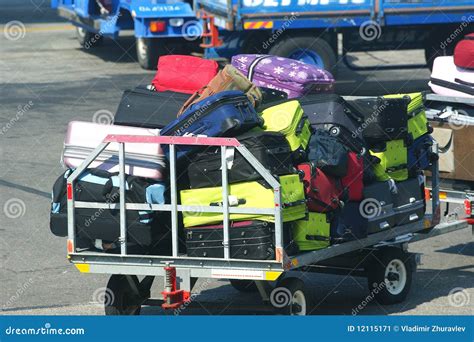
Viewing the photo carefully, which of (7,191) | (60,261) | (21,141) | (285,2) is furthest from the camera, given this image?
(285,2)

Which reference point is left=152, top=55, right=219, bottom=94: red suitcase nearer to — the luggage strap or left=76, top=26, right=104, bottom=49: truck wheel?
the luggage strap

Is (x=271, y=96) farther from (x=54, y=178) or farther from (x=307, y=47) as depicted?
(x=307, y=47)

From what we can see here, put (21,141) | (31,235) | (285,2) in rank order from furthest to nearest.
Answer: (285,2) → (21,141) → (31,235)

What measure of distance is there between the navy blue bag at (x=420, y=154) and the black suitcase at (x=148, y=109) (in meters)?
2.00

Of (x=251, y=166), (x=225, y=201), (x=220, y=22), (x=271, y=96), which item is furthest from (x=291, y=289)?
(x=220, y=22)

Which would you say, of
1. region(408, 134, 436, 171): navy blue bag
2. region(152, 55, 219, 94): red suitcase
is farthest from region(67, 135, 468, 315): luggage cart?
region(152, 55, 219, 94): red suitcase

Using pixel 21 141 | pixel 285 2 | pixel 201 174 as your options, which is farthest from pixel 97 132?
pixel 285 2

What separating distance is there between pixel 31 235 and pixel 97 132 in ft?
11.6

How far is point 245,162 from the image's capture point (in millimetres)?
7766

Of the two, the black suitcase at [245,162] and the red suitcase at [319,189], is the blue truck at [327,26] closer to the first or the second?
the red suitcase at [319,189]

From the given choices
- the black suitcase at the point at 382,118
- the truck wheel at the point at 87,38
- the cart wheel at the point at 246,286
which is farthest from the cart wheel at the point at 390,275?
the truck wheel at the point at 87,38

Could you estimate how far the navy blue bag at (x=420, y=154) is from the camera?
9547 mm

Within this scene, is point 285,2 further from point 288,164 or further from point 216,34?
point 288,164

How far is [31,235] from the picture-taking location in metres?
11.6
